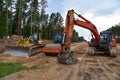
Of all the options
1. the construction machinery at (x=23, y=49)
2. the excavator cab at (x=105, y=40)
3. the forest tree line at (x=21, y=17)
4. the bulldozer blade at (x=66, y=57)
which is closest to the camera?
the bulldozer blade at (x=66, y=57)

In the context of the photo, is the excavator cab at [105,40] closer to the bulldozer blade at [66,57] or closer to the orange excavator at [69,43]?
the orange excavator at [69,43]

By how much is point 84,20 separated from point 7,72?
9.51 meters

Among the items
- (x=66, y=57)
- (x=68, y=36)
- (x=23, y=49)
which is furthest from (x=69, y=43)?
(x=23, y=49)

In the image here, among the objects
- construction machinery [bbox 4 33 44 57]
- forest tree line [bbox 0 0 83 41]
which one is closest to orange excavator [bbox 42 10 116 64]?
construction machinery [bbox 4 33 44 57]

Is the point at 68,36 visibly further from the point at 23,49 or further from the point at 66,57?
the point at 23,49

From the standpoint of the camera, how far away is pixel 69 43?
20.6 metres

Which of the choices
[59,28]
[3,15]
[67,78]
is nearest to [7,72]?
[67,78]

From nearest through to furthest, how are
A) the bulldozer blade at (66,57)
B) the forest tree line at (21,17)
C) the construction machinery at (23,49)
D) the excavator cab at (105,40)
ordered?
the bulldozer blade at (66,57), the construction machinery at (23,49), the excavator cab at (105,40), the forest tree line at (21,17)

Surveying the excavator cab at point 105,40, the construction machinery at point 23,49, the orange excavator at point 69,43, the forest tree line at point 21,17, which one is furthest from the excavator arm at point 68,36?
the forest tree line at point 21,17

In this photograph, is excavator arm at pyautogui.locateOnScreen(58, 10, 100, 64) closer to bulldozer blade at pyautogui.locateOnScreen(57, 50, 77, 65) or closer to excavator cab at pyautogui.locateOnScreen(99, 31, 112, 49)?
bulldozer blade at pyautogui.locateOnScreen(57, 50, 77, 65)

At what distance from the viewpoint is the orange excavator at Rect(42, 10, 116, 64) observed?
20344 mm

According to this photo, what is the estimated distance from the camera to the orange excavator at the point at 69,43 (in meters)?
20.3

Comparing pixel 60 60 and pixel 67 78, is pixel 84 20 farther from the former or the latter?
pixel 67 78

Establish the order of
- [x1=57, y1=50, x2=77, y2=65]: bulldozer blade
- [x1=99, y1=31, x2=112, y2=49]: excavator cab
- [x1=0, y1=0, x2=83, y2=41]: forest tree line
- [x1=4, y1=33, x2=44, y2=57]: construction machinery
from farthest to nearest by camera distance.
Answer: [x1=0, y1=0, x2=83, y2=41]: forest tree line
[x1=99, y1=31, x2=112, y2=49]: excavator cab
[x1=4, y1=33, x2=44, y2=57]: construction machinery
[x1=57, y1=50, x2=77, y2=65]: bulldozer blade
